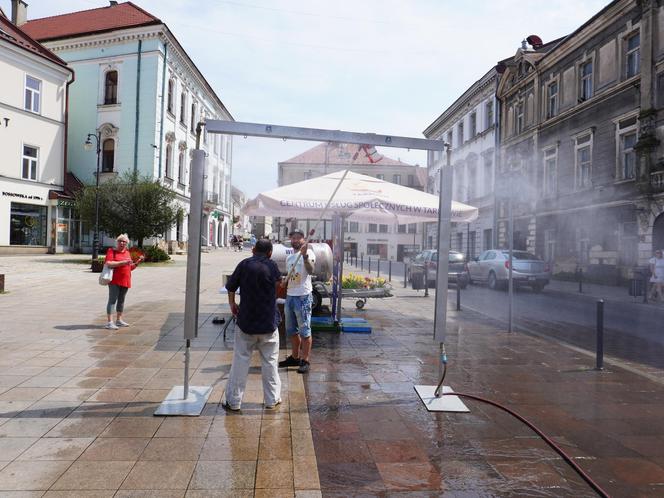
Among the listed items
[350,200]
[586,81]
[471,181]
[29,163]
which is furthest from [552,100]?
[29,163]

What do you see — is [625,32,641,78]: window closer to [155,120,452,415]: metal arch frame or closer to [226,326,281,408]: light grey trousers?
[155,120,452,415]: metal arch frame

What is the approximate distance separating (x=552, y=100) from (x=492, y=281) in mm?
13355

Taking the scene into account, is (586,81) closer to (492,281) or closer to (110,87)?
(492,281)

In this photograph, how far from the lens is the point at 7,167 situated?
27469mm

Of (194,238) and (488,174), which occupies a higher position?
(488,174)

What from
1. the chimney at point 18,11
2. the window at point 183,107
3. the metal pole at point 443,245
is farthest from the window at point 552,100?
the chimney at point 18,11

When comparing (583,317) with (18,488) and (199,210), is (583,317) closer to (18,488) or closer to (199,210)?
(199,210)

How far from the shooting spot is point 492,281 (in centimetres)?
1948

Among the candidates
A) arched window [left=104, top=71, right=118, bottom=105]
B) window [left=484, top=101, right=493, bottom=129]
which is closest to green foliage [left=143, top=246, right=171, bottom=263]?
arched window [left=104, top=71, right=118, bottom=105]

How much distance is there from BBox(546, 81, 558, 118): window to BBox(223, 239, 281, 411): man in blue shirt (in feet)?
86.9

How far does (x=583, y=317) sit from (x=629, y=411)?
25.0 feet

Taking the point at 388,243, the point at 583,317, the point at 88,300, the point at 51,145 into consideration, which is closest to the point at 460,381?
the point at 583,317

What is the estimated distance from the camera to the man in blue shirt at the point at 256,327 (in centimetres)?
439

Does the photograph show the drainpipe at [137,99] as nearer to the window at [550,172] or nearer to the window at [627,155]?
the window at [550,172]
